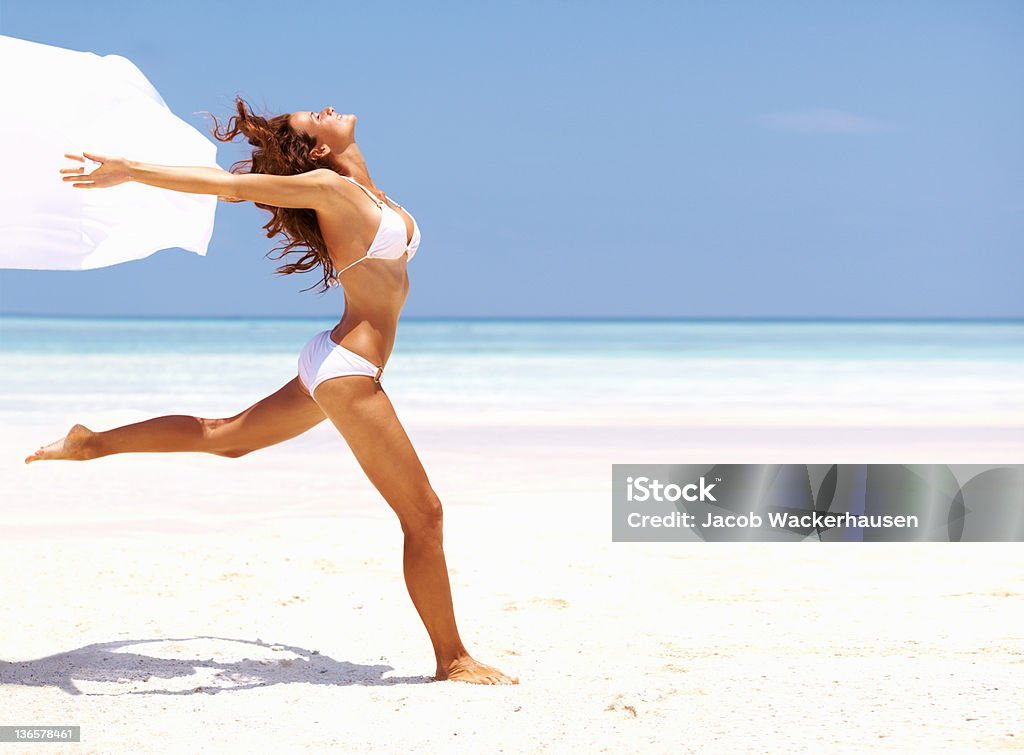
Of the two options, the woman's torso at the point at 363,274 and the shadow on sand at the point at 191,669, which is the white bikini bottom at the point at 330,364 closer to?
the woman's torso at the point at 363,274

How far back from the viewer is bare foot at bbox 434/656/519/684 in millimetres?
4250

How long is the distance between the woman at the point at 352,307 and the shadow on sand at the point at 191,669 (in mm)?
494

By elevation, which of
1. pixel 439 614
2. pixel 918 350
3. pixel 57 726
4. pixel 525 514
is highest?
pixel 918 350

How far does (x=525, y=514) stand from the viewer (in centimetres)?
795

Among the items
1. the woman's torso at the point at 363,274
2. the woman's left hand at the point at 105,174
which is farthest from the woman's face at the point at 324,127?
the woman's left hand at the point at 105,174

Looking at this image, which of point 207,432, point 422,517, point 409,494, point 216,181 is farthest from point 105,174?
point 422,517

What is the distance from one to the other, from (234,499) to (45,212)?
14.2 feet

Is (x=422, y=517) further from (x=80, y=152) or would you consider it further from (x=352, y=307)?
(x=80, y=152)

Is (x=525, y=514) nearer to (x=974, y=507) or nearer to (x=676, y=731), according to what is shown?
Answer: (x=974, y=507)

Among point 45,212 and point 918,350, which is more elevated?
point 918,350

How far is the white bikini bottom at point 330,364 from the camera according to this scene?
411 cm

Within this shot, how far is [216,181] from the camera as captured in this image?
12.6 feet

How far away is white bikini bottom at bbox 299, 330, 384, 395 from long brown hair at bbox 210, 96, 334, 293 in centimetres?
37

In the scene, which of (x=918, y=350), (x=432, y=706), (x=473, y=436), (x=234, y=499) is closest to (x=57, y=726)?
(x=432, y=706)
